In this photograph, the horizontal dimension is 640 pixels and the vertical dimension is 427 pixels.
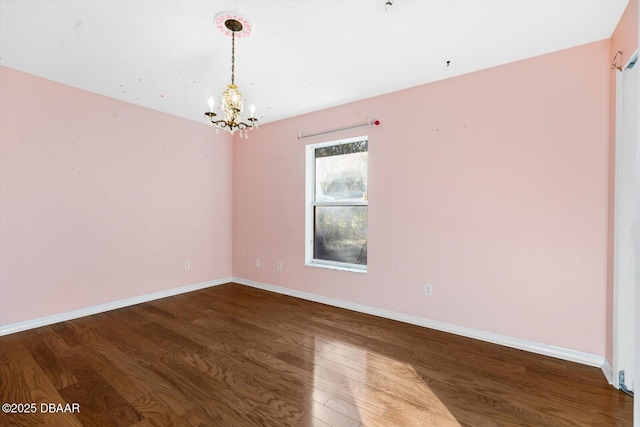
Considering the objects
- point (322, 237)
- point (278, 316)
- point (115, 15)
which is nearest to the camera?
point (115, 15)

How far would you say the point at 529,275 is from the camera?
247cm

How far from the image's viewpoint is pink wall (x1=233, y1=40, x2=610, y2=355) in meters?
2.26

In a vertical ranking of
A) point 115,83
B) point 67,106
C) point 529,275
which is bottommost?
point 529,275

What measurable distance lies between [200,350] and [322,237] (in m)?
2.09

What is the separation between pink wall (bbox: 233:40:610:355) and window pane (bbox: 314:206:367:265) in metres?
0.25

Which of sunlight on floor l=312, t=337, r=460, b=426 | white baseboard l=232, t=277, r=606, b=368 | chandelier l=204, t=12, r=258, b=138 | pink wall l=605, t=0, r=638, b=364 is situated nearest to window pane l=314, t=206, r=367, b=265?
white baseboard l=232, t=277, r=606, b=368

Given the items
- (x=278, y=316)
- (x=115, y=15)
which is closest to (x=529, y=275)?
(x=278, y=316)

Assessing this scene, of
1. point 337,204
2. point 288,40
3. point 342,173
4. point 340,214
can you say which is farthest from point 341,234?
point 288,40

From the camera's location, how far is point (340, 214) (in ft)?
12.6

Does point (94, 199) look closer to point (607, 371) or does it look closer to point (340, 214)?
point (340, 214)

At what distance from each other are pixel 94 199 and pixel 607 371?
506 centimetres

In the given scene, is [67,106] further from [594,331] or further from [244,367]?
[594,331]

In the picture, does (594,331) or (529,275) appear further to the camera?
(529,275)

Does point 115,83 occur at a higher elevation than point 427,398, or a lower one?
higher
